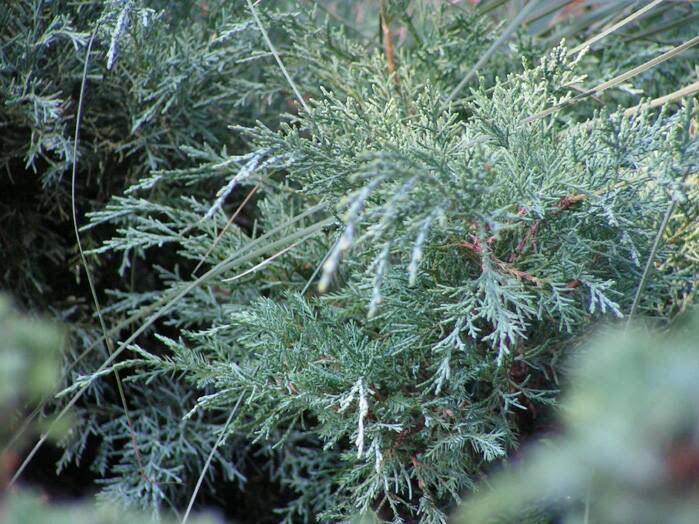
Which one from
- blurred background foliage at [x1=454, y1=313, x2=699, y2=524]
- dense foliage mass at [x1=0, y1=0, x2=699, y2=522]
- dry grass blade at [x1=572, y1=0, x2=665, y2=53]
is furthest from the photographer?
dry grass blade at [x1=572, y1=0, x2=665, y2=53]

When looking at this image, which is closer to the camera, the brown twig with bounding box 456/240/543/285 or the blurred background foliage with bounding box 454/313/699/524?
the blurred background foliage with bounding box 454/313/699/524

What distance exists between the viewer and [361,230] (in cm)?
114

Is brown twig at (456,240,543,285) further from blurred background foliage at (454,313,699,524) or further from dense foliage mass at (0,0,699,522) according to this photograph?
blurred background foliage at (454,313,699,524)

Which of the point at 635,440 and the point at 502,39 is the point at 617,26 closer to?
the point at 502,39

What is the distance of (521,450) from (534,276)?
0.35 meters

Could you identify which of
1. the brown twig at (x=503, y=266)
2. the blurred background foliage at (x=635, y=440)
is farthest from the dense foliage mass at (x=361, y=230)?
the blurred background foliage at (x=635, y=440)

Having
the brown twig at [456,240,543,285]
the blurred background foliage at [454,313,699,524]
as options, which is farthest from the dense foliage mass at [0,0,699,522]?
the blurred background foliage at [454,313,699,524]

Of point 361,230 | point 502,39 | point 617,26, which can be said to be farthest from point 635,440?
point 617,26

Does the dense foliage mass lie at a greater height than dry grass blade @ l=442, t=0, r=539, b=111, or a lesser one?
lesser

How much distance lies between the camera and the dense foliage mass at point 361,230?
0.88 meters

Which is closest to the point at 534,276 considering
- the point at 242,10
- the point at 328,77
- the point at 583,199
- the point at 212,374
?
the point at 583,199

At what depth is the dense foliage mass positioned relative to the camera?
2.89 feet

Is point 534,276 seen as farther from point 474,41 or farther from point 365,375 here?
point 474,41

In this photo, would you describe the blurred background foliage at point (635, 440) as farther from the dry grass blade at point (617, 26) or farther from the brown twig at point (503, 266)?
the dry grass blade at point (617, 26)
